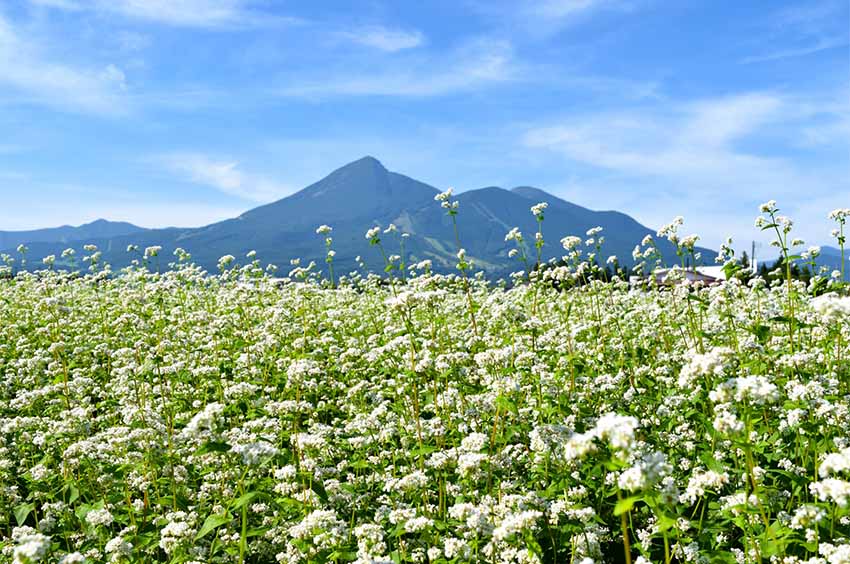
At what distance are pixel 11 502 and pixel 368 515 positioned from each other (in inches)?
210

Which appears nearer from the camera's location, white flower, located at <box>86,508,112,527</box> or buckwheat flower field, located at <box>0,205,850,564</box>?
buckwheat flower field, located at <box>0,205,850,564</box>

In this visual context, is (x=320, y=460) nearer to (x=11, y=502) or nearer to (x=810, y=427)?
(x=11, y=502)

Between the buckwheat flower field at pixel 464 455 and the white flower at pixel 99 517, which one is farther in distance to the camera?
the white flower at pixel 99 517

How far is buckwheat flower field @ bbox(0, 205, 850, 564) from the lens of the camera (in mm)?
5035

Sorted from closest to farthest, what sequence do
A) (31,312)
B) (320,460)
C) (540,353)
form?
1. (320,460)
2. (540,353)
3. (31,312)

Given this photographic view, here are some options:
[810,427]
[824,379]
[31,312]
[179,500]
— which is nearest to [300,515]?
[179,500]

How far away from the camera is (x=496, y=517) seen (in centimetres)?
538

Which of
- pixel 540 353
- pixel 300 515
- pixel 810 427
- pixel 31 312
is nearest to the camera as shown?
pixel 810 427

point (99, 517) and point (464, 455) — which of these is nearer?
point (464, 455)

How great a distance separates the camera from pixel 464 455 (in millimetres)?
5605

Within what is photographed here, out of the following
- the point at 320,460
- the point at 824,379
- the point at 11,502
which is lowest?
the point at 11,502

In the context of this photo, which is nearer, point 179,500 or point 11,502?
point 179,500

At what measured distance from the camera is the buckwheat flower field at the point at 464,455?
5.04 m

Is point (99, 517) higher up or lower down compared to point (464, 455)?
lower down
